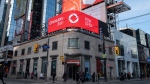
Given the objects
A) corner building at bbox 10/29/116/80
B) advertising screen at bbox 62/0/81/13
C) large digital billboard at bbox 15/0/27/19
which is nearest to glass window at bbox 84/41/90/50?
corner building at bbox 10/29/116/80

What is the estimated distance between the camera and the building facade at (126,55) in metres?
40.6

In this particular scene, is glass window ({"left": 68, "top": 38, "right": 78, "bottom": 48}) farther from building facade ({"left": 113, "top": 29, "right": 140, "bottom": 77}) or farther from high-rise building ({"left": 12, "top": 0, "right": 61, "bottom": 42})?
high-rise building ({"left": 12, "top": 0, "right": 61, "bottom": 42})

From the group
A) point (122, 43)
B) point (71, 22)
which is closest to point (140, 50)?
point (122, 43)

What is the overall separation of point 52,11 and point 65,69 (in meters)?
68.4

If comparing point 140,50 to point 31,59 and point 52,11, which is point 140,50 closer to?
point 31,59

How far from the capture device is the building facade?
1599 inches

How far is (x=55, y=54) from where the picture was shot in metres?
31.6

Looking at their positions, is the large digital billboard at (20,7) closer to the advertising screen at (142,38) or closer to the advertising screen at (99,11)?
the advertising screen at (99,11)

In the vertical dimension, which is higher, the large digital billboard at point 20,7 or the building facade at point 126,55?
the large digital billboard at point 20,7

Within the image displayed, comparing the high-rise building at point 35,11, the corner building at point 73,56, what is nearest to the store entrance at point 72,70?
the corner building at point 73,56

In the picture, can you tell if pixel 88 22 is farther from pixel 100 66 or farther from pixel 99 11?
pixel 99 11

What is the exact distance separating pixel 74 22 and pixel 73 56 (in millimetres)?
7259

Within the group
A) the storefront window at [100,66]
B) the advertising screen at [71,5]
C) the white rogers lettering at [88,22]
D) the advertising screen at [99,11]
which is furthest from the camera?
the advertising screen at [71,5]

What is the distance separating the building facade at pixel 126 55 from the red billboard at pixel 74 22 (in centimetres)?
922
